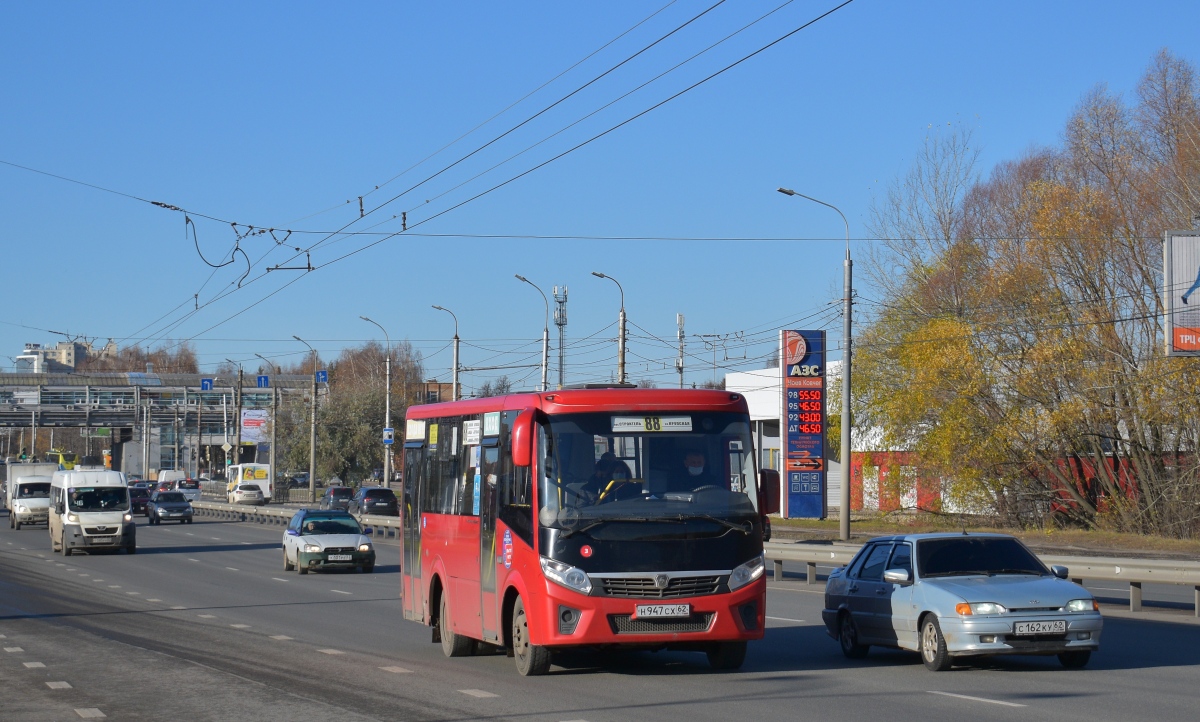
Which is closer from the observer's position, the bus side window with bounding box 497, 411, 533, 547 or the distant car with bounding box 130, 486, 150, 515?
the bus side window with bounding box 497, 411, 533, 547

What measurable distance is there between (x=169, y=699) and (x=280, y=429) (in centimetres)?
9009

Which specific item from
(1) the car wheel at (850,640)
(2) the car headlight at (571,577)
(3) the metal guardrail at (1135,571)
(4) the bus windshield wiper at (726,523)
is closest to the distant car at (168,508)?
(3) the metal guardrail at (1135,571)

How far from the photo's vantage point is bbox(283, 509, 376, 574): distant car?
30625 mm

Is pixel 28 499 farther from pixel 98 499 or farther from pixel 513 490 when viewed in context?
pixel 513 490

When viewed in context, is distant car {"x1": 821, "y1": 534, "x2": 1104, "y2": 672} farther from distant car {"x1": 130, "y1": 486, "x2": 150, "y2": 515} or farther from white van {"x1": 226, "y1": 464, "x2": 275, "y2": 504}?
white van {"x1": 226, "y1": 464, "x2": 275, "y2": 504}

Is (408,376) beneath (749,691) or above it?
above

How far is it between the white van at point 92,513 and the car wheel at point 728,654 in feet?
94.6

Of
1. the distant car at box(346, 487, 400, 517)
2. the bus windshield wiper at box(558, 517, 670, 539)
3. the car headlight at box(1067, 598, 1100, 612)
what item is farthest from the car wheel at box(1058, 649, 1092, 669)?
the distant car at box(346, 487, 400, 517)

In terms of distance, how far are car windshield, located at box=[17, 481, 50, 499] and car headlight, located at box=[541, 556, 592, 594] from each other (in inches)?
1951

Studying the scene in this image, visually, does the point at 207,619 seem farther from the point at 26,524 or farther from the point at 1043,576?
the point at 26,524

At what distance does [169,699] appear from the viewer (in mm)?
11172

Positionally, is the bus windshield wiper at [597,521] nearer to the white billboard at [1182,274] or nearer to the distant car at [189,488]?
the white billboard at [1182,274]

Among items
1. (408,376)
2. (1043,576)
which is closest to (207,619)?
(1043,576)

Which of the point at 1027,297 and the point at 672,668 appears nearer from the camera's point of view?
the point at 672,668
